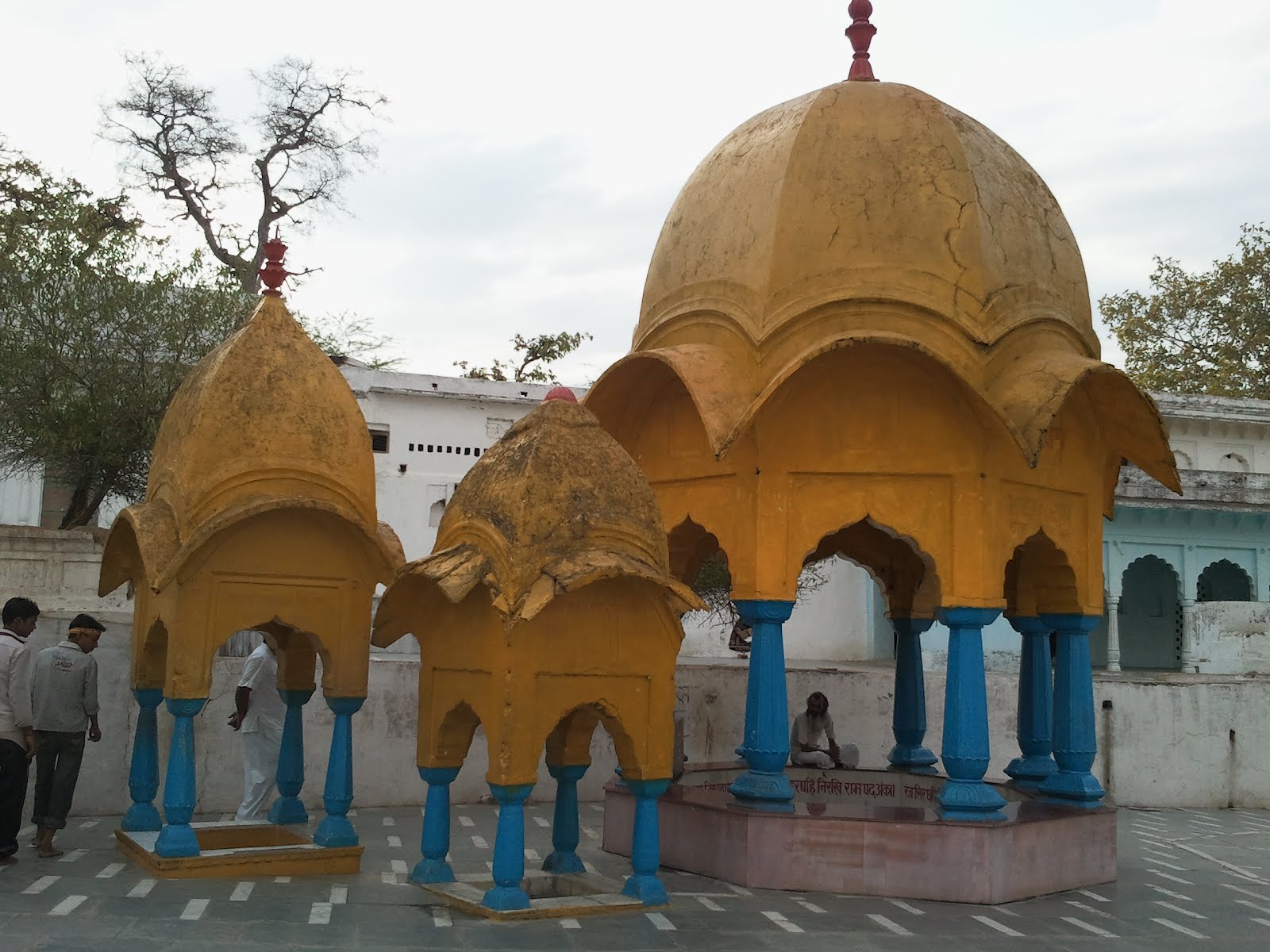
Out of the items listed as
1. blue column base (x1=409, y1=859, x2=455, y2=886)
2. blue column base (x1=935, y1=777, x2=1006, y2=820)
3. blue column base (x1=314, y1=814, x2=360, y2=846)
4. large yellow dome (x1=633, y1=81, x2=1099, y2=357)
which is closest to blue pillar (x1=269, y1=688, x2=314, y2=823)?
blue column base (x1=314, y1=814, x2=360, y2=846)

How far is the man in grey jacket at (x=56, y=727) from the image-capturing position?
856cm

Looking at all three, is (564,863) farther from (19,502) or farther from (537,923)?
(19,502)

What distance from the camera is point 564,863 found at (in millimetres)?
8219

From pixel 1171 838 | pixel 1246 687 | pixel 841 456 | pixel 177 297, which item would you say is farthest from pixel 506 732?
pixel 177 297

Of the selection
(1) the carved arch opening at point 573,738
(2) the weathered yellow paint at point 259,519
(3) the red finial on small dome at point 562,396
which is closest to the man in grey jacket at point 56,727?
(2) the weathered yellow paint at point 259,519

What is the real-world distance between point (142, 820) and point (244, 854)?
4.32 feet

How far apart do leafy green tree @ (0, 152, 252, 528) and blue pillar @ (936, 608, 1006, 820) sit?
447 inches

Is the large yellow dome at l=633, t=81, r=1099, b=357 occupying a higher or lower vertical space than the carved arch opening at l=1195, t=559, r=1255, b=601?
higher

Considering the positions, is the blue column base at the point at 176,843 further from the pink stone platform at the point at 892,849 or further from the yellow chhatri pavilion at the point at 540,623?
the pink stone platform at the point at 892,849

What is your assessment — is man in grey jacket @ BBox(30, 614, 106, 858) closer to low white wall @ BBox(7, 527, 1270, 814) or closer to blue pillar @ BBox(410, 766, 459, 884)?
low white wall @ BBox(7, 527, 1270, 814)

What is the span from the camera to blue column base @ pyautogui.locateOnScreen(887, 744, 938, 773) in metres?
11.6

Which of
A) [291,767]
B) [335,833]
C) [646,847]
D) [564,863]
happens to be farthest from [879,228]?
[291,767]

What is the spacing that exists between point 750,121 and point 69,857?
282 inches

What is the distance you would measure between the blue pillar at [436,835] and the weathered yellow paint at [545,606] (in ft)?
0.46
